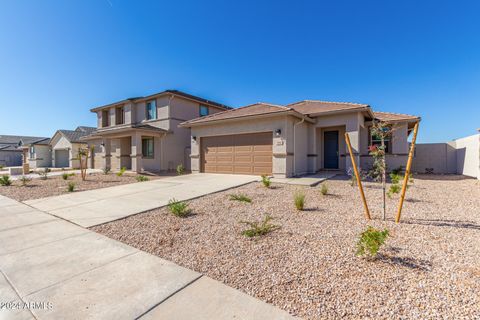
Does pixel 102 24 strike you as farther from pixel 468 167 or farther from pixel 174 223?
pixel 468 167

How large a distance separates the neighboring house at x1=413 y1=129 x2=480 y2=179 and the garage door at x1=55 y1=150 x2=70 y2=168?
3612cm

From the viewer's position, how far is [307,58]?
49.4ft

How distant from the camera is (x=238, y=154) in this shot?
12516 mm

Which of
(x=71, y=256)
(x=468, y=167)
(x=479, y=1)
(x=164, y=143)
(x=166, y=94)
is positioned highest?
(x=479, y=1)

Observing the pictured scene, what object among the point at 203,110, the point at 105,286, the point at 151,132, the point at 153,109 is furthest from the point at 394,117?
the point at 153,109

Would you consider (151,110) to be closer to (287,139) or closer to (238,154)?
(238,154)

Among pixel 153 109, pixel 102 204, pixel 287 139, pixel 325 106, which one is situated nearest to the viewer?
pixel 102 204

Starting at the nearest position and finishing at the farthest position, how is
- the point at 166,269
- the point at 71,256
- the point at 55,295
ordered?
the point at 55,295, the point at 166,269, the point at 71,256

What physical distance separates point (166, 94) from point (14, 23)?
8.51m

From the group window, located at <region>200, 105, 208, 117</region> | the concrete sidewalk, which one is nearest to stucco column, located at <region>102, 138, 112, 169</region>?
window, located at <region>200, 105, 208, 117</region>

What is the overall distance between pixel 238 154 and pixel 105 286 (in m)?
10.3

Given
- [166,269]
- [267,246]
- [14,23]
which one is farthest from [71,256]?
[14,23]

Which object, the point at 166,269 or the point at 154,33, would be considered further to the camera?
the point at 154,33

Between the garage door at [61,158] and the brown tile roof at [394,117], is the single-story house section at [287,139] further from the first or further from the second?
the garage door at [61,158]
